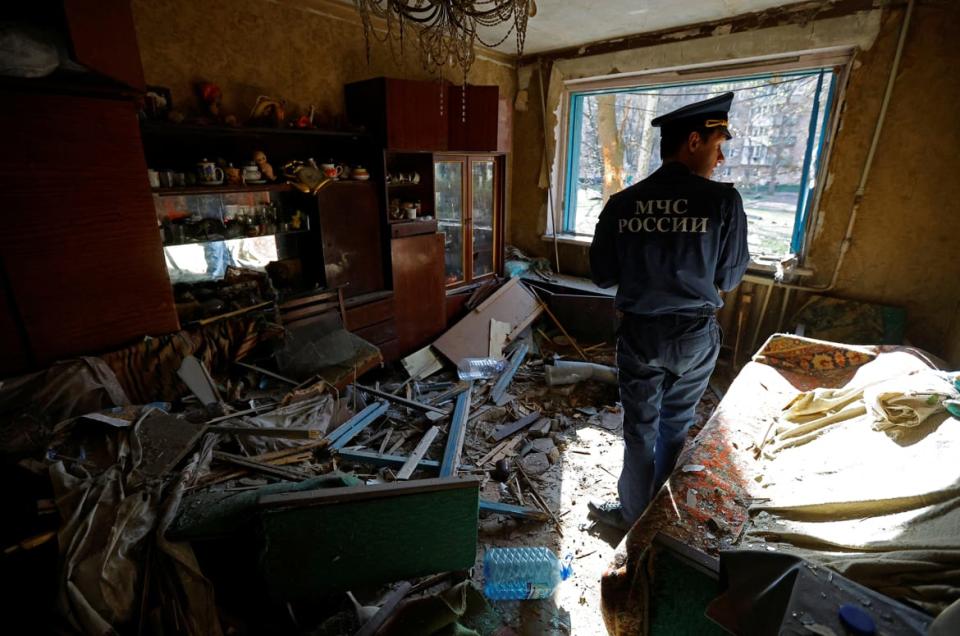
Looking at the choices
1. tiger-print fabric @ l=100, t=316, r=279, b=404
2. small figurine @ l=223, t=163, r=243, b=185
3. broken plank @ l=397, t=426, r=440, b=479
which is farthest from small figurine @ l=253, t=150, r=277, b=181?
broken plank @ l=397, t=426, r=440, b=479

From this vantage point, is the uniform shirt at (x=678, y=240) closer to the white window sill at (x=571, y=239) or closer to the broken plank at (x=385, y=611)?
the broken plank at (x=385, y=611)

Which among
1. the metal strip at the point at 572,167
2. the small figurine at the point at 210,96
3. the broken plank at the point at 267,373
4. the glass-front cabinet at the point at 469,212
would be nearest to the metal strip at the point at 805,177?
the metal strip at the point at 572,167

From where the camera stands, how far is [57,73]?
1.80 m

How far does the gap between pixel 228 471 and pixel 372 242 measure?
6.94ft

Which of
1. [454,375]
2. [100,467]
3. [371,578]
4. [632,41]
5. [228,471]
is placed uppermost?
[632,41]

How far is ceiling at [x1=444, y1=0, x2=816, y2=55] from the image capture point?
→ 3.31m

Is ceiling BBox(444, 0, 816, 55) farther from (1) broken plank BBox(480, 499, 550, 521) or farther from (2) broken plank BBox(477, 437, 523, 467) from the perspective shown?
(1) broken plank BBox(480, 499, 550, 521)

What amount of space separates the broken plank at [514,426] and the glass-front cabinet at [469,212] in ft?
5.52

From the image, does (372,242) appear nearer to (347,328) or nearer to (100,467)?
(347,328)

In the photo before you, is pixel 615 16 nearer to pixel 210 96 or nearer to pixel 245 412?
pixel 210 96

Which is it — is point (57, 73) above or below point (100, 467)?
above

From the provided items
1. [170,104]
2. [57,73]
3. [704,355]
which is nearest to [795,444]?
[704,355]

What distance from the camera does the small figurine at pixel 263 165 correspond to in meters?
2.96

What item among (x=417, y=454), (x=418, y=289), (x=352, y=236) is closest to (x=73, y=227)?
(x=352, y=236)
